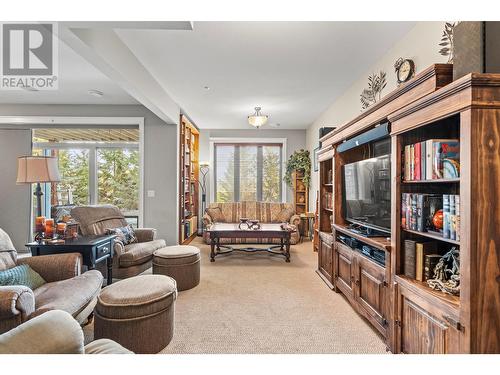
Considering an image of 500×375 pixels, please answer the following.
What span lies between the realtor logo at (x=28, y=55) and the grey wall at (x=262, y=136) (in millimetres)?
3837

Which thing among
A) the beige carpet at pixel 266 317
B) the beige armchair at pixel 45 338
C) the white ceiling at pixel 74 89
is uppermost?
the white ceiling at pixel 74 89

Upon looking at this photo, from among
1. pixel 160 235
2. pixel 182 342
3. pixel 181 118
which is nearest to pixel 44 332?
pixel 182 342

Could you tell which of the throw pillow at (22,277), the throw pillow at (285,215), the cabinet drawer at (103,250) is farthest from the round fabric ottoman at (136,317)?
the throw pillow at (285,215)

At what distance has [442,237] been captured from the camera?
1605mm

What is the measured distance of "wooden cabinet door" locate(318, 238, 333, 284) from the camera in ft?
11.1

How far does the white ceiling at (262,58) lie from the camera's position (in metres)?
2.62

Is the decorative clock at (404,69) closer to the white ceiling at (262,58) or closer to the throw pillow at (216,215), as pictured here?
the white ceiling at (262,58)

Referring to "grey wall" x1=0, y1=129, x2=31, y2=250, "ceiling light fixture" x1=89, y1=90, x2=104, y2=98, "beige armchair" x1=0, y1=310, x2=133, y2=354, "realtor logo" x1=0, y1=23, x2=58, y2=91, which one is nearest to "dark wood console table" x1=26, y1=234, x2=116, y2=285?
"beige armchair" x1=0, y1=310, x2=133, y2=354

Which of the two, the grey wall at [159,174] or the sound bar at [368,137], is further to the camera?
the grey wall at [159,174]

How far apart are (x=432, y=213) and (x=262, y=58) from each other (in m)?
2.41

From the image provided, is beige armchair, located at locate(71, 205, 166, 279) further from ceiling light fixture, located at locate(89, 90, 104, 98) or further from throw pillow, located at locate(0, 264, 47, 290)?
ceiling light fixture, located at locate(89, 90, 104, 98)

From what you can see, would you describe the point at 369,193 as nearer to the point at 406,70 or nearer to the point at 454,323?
the point at 406,70

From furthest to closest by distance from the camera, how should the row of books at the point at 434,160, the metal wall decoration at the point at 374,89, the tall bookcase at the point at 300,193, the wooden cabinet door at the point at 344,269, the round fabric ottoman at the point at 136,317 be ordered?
the tall bookcase at the point at 300,193 < the metal wall decoration at the point at 374,89 < the wooden cabinet door at the point at 344,269 < the round fabric ottoman at the point at 136,317 < the row of books at the point at 434,160
